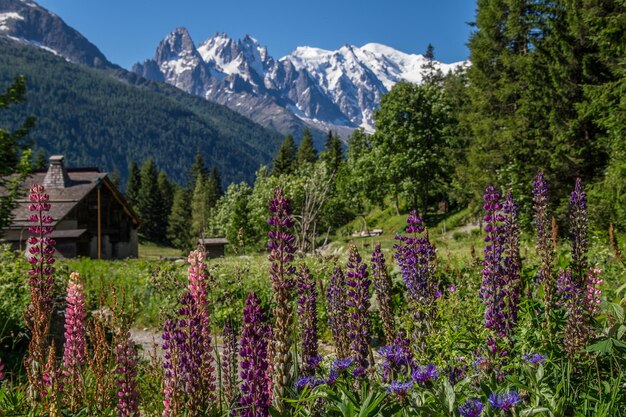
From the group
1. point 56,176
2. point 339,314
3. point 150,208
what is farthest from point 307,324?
point 150,208

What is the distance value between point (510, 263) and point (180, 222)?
93.2 m

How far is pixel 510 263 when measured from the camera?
12.6 feet

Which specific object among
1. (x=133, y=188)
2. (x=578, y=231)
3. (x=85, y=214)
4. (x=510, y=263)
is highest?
(x=133, y=188)

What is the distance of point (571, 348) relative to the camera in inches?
147

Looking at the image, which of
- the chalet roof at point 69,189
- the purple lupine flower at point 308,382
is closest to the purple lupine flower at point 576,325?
the purple lupine flower at point 308,382

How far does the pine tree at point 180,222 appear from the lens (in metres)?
92.1

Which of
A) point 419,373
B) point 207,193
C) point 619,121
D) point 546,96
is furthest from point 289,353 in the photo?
point 207,193

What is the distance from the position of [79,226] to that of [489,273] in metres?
45.4

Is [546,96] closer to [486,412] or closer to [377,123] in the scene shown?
[486,412]

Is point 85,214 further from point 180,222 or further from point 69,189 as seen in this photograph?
point 180,222

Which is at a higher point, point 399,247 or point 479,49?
point 479,49

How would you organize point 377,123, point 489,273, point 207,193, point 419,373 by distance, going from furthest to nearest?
point 207,193, point 377,123, point 489,273, point 419,373

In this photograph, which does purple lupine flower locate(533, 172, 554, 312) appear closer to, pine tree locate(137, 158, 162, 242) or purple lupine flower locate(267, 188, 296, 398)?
purple lupine flower locate(267, 188, 296, 398)

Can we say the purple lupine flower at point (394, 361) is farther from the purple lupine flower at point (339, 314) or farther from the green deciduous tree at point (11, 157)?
the green deciduous tree at point (11, 157)
